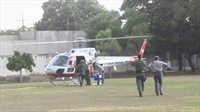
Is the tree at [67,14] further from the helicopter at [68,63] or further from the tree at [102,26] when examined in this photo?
the helicopter at [68,63]

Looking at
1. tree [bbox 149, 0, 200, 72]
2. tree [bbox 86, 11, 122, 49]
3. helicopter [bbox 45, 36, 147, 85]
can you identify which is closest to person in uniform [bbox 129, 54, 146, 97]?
helicopter [bbox 45, 36, 147, 85]

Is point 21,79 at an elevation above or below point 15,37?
below

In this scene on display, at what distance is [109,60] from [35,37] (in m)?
29.9

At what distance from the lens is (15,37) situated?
7306 centimetres

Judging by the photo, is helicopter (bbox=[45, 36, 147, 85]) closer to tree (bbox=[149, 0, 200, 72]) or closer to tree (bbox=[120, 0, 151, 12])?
tree (bbox=[149, 0, 200, 72])

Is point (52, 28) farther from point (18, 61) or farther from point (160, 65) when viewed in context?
point (160, 65)

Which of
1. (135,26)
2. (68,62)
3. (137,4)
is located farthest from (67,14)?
(68,62)

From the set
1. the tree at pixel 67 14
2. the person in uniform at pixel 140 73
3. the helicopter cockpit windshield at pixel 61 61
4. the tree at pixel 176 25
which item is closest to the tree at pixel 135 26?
the tree at pixel 176 25

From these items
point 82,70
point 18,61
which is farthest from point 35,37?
point 82,70

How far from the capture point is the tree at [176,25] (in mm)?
52312

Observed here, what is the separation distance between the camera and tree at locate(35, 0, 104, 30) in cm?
8644

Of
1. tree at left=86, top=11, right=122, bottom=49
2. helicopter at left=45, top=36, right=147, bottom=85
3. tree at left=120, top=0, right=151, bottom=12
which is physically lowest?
helicopter at left=45, top=36, right=147, bottom=85

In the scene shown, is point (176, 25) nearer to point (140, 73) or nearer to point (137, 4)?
point (137, 4)

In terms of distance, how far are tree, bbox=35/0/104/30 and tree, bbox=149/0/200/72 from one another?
104 ft
